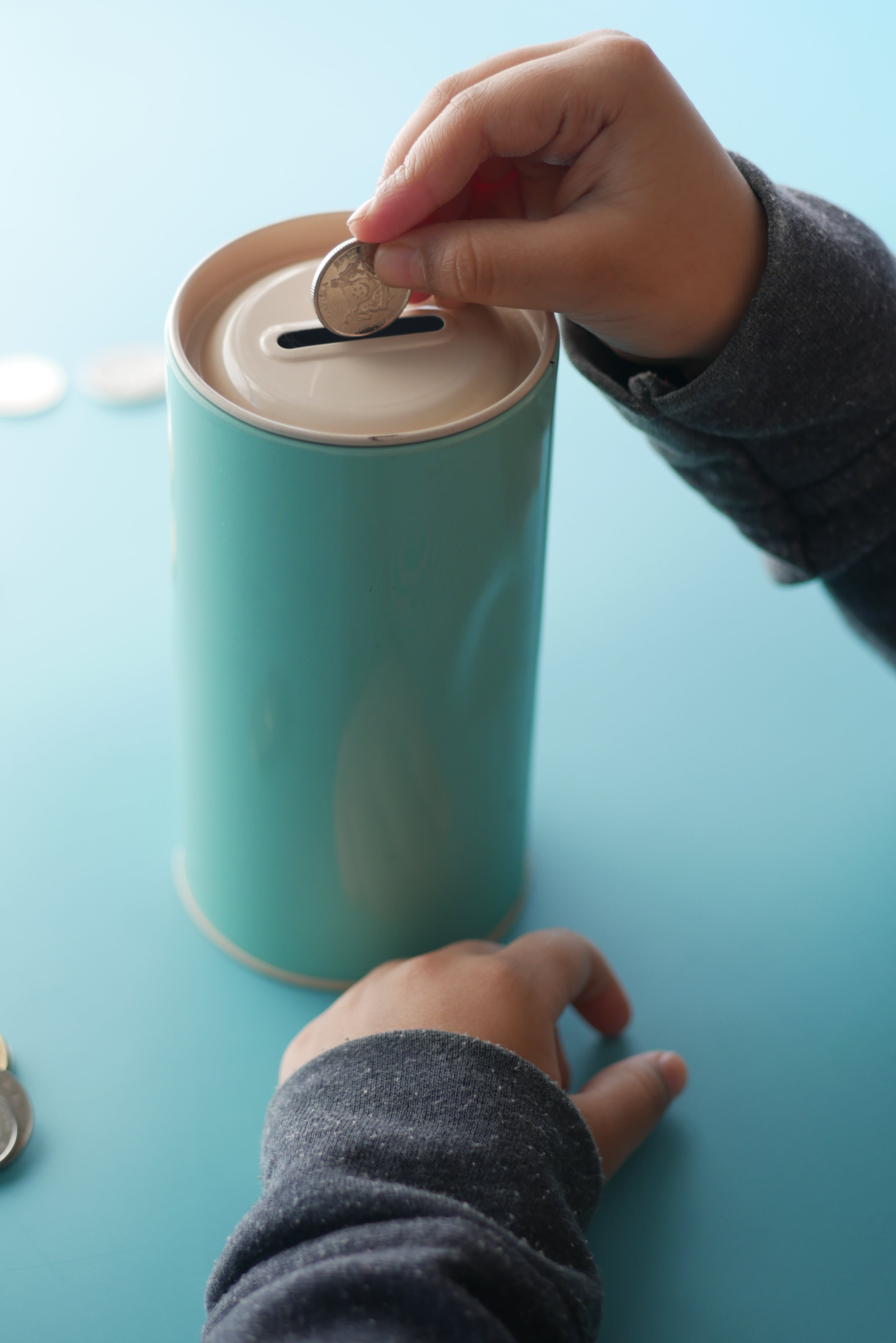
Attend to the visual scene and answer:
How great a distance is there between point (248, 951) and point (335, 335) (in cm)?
31

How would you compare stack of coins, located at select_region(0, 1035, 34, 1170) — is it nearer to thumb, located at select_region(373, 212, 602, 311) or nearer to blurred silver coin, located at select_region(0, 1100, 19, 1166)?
blurred silver coin, located at select_region(0, 1100, 19, 1166)

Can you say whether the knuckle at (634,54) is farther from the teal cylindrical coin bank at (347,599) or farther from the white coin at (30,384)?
the white coin at (30,384)

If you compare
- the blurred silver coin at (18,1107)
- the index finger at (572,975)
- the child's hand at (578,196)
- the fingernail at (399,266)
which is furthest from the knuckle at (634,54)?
the blurred silver coin at (18,1107)

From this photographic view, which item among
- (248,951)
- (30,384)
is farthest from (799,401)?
(30,384)

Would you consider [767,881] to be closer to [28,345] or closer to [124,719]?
[124,719]

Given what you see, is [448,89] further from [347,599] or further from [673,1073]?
[673,1073]

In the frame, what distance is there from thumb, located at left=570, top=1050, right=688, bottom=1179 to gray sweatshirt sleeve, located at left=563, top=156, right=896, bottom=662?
0.84 ft

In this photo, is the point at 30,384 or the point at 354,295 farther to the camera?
the point at 30,384

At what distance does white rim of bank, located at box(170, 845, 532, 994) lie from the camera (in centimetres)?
62

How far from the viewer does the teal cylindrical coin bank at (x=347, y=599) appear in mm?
474

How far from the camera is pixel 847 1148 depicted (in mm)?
570

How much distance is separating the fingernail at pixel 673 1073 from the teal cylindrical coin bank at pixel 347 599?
0.39 ft

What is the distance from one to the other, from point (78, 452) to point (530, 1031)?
1.79ft

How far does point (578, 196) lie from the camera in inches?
19.9
